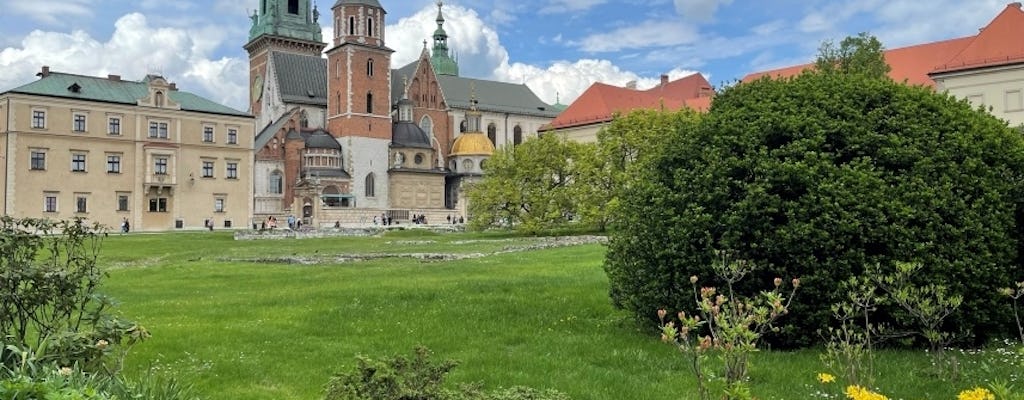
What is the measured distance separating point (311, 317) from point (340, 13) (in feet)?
224

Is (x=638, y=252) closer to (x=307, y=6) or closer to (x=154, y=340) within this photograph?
(x=154, y=340)

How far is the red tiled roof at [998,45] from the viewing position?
44.5 metres

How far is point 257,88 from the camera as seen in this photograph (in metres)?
85.6

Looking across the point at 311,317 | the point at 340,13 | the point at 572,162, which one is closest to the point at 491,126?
the point at 340,13

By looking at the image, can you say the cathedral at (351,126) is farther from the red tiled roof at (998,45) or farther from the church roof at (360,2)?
the red tiled roof at (998,45)

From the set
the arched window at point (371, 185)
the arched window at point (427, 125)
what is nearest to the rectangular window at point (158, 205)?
the arched window at point (371, 185)

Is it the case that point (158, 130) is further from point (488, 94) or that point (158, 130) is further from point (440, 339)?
point (440, 339)

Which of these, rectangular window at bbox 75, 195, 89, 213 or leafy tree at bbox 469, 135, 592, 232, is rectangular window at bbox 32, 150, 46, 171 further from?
leafy tree at bbox 469, 135, 592, 232

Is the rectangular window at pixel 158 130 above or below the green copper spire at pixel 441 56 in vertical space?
below

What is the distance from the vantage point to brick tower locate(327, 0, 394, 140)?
73.3 meters

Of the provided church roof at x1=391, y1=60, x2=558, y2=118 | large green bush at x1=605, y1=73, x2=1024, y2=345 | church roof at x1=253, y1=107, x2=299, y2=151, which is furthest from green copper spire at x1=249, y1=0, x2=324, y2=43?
large green bush at x1=605, y1=73, x2=1024, y2=345

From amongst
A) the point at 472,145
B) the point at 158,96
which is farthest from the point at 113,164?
the point at 472,145

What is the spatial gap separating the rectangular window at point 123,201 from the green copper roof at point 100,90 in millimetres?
6606

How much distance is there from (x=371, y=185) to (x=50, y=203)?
26796mm
